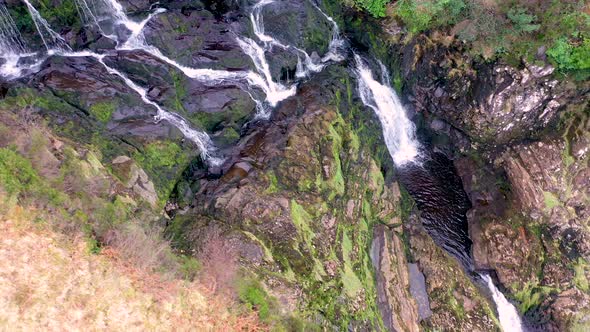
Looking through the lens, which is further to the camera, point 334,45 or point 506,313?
point 334,45

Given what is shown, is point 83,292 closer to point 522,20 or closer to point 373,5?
point 373,5

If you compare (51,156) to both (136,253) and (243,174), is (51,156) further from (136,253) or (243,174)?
(243,174)

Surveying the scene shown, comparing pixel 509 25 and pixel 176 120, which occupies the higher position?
pixel 509 25

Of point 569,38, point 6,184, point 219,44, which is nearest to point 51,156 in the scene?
point 6,184

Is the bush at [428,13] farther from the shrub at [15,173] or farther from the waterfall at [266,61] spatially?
the shrub at [15,173]

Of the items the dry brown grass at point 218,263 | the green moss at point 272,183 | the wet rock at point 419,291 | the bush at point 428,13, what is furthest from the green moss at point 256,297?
the bush at point 428,13

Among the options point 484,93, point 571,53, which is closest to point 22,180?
point 484,93

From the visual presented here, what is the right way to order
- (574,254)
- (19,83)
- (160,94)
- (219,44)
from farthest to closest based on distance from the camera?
(574,254)
(219,44)
(160,94)
(19,83)
